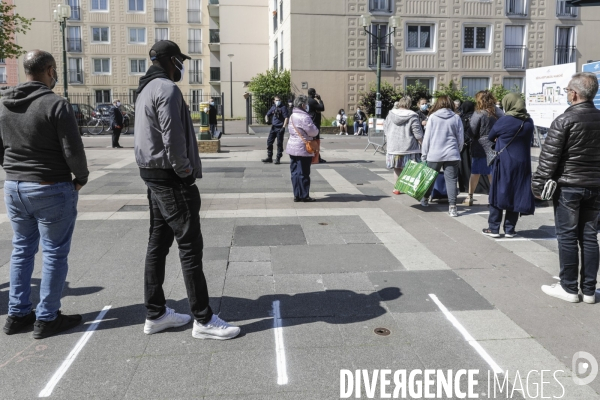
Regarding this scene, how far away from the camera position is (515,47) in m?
31.6

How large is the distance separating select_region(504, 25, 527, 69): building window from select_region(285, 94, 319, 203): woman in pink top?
85.3ft

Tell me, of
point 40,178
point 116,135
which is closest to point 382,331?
point 40,178

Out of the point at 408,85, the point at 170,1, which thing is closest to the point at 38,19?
the point at 170,1

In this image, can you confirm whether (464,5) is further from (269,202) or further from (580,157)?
(580,157)

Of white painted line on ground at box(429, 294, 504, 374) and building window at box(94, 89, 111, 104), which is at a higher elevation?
building window at box(94, 89, 111, 104)

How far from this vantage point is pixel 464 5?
1211 inches

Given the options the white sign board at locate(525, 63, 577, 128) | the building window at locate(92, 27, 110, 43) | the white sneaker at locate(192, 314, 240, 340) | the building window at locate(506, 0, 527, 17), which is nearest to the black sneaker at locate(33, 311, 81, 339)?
the white sneaker at locate(192, 314, 240, 340)

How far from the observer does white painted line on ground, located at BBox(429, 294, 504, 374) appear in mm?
3471

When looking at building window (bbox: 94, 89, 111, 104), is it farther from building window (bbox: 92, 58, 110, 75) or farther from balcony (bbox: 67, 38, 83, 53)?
balcony (bbox: 67, 38, 83, 53)

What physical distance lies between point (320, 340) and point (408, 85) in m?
28.7

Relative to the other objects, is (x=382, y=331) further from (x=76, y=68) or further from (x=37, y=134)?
(x=76, y=68)

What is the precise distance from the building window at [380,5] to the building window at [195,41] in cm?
2113

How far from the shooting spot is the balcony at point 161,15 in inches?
1826

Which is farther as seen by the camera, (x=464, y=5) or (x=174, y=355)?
(x=464, y=5)
